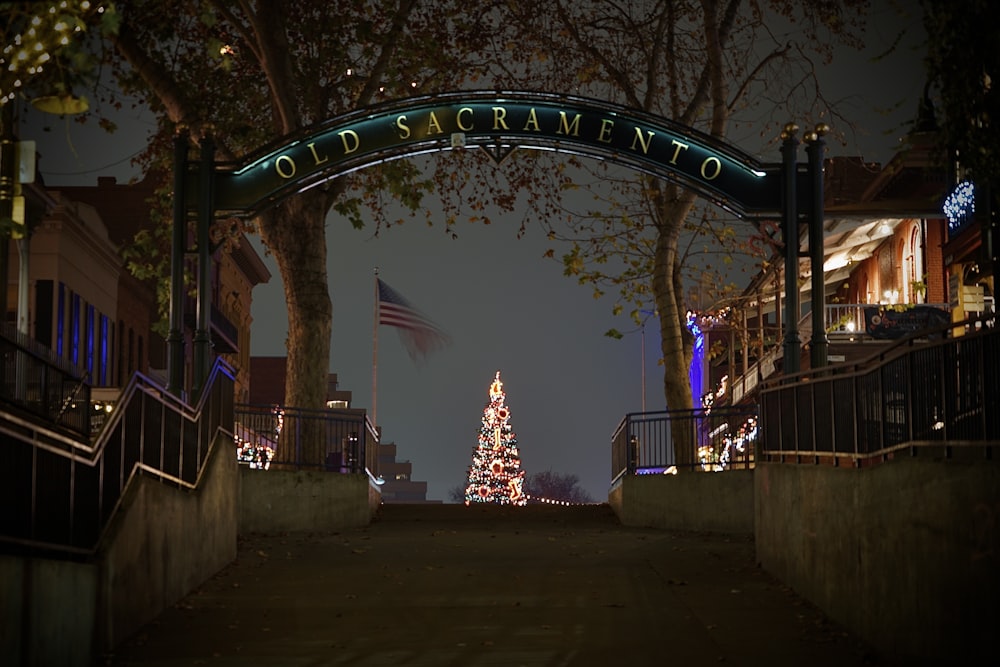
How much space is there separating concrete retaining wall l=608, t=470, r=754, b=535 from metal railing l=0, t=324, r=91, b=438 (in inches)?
354

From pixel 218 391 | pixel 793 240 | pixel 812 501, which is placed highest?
pixel 793 240

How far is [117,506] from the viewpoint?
12.2 m

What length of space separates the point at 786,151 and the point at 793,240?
1.10m

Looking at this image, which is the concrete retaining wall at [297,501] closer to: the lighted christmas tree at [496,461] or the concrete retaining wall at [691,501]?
the concrete retaining wall at [691,501]

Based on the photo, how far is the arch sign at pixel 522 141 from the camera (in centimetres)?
1806

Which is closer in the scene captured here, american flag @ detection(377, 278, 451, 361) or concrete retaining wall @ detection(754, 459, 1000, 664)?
concrete retaining wall @ detection(754, 459, 1000, 664)

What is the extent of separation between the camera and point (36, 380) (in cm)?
1983

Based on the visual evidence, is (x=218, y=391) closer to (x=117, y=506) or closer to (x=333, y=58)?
(x=117, y=506)

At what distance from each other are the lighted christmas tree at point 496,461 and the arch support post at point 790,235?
138ft

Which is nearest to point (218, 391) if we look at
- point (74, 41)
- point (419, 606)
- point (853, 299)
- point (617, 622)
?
point (419, 606)

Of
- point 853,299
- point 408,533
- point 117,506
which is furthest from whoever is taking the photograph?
point 853,299

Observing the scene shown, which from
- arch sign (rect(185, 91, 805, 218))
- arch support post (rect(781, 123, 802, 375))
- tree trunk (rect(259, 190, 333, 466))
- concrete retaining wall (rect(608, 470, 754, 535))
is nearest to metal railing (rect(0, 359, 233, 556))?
arch sign (rect(185, 91, 805, 218))

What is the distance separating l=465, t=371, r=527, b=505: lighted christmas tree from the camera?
6012 cm

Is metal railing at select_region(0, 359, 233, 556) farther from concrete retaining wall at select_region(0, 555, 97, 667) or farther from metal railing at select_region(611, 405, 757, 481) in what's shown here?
metal railing at select_region(611, 405, 757, 481)
